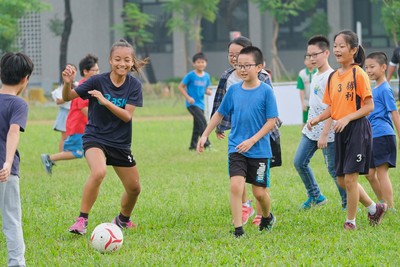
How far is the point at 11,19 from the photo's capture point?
37781 millimetres

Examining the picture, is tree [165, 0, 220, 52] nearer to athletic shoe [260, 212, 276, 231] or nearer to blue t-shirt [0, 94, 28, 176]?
athletic shoe [260, 212, 276, 231]

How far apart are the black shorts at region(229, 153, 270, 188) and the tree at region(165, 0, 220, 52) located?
35.9m

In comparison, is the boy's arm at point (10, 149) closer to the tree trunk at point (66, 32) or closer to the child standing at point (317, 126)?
the child standing at point (317, 126)

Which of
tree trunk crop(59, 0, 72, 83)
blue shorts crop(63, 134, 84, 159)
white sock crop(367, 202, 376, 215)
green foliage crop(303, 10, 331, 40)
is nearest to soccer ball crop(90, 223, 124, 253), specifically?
white sock crop(367, 202, 376, 215)

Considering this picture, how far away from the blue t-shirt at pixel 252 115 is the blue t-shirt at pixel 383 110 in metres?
1.59

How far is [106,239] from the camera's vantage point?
22.7 feet

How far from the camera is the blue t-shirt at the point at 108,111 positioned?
25.3ft

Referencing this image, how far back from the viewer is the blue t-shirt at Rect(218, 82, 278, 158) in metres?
7.55

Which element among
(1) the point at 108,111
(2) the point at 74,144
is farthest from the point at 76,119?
(1) the point at 108,111

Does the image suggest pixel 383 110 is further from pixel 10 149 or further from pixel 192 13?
pixel 192 13

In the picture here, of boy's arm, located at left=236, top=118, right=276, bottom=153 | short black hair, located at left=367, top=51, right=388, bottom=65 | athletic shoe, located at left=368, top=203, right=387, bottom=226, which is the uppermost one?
short black hair, located at left=367, top=51, right=388, bottom=65

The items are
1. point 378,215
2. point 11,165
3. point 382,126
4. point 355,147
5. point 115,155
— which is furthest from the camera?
point 382,126

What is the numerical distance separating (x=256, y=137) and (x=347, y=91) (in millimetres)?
914

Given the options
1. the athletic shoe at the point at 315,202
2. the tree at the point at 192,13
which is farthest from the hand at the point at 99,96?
the tree at the point at 192,13
